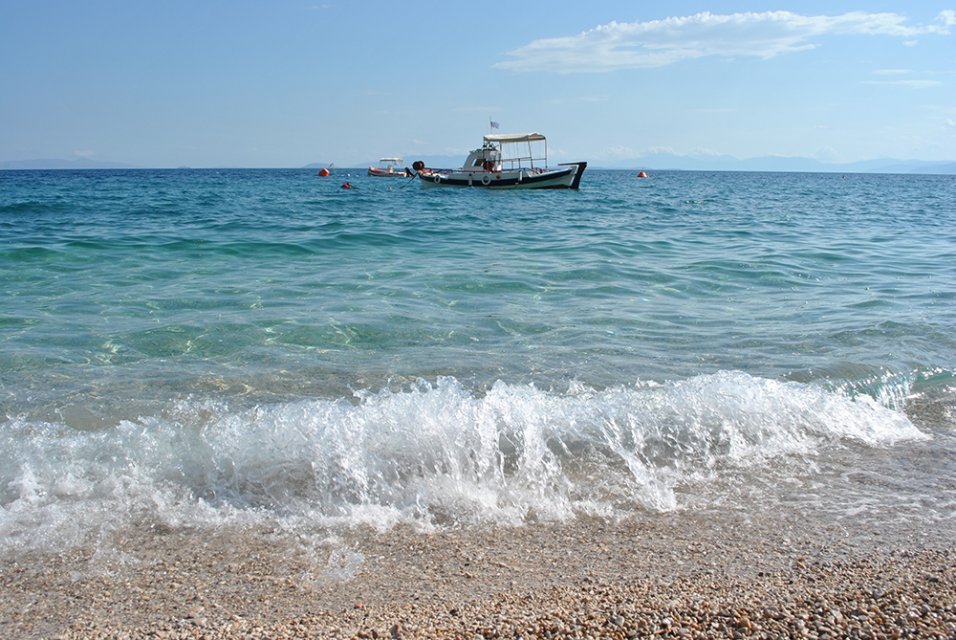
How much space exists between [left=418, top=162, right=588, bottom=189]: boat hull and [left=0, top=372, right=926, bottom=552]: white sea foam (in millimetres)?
35289

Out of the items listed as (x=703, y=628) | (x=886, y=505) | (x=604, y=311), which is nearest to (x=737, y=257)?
(x=604, y=311)

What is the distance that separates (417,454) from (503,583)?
1.51m

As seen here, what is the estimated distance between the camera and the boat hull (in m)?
40.9

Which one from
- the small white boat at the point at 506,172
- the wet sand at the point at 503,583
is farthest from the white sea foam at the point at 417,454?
the small white boat at the point at 506,172

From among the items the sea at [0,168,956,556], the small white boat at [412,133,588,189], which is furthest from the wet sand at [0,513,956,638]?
the small white boat at [412,133,588,189]

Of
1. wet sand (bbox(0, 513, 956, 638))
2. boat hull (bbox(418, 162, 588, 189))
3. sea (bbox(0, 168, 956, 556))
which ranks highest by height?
boat hull (bbox(418, 162, 588, 189))

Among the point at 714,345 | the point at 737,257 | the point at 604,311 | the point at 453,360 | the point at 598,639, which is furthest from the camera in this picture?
the point at 737,257

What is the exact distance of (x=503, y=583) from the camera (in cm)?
344

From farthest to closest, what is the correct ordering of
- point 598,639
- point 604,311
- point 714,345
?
point 604,311 → point 714,345 → point 598,639

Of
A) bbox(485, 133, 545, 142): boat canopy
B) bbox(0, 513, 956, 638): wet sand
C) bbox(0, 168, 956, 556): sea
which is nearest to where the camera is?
bbox(0, 513, 956, 638): wet sand

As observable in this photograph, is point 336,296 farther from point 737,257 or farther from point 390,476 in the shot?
point 737,257

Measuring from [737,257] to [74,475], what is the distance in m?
13.0

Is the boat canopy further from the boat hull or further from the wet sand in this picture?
the wet sand

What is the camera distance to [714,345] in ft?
25.6
